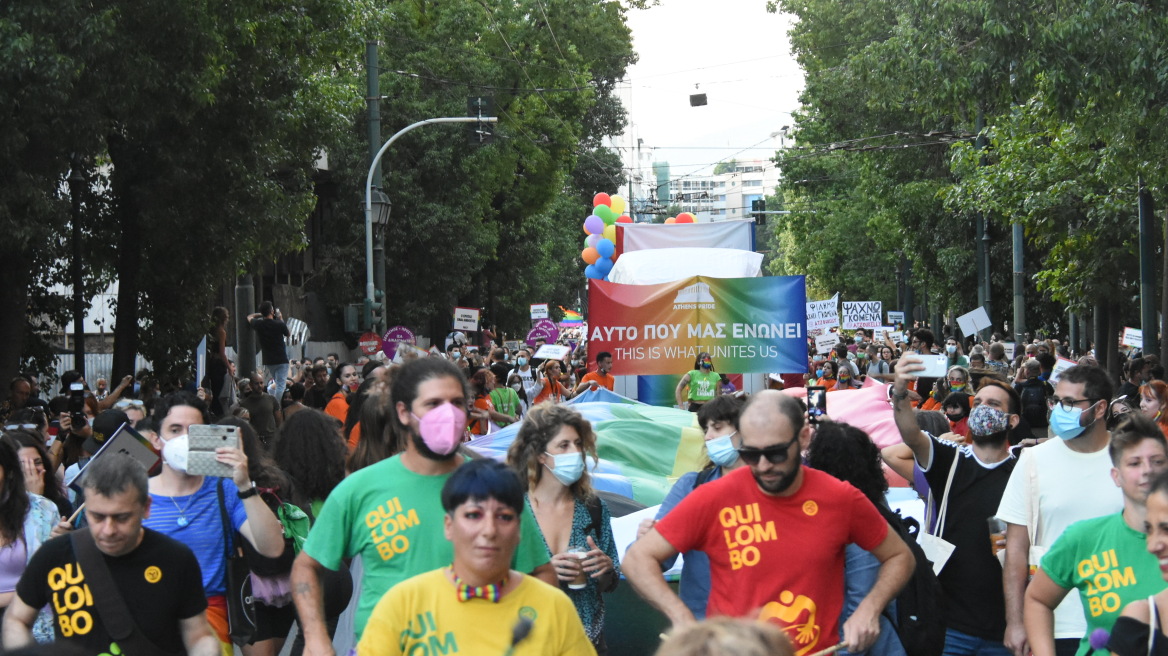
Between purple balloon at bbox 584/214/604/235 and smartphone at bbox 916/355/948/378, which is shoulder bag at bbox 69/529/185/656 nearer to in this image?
smartphone at bbox 916/355/948/378

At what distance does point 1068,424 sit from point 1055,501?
34 centimetres

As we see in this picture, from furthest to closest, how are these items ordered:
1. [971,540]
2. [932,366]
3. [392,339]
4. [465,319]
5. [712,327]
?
[465,319] → [392,339] → [712,327] → [932,366] → [971,540]

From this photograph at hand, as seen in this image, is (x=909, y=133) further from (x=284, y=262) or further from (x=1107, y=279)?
(x=284, y=262)

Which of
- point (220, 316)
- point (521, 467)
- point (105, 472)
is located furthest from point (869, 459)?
point (220, 316)

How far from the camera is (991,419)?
19.8 feet

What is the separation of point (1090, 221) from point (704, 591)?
22464mm

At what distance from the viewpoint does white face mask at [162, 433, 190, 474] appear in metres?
5.45

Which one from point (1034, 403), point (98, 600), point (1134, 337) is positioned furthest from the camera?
point (1134, 337)

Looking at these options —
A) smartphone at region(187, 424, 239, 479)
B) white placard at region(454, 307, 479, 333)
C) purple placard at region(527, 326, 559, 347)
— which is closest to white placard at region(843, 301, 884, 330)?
purple placard at region(527, 326, 559, 347)

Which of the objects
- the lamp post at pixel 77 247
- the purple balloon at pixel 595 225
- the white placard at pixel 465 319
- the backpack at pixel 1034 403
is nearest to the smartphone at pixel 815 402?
the backpack at pixel 1034 403

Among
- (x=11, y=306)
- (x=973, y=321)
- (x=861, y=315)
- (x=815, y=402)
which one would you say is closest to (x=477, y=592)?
(x=815, y=402)

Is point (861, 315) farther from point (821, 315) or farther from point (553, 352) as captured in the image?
point (553, 352)

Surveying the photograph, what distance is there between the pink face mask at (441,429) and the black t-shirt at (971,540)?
2.41m

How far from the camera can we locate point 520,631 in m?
3.64
